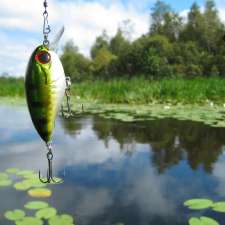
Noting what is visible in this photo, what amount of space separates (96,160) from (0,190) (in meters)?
1.43

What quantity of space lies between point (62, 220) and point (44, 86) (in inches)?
70.2

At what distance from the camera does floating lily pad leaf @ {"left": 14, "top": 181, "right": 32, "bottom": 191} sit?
11.8 feet

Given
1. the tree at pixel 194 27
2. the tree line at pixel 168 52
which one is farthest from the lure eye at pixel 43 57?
the tree at pixel 194 27

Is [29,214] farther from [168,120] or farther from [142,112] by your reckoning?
[142,112]

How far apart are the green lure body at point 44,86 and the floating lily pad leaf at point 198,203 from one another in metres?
2.10

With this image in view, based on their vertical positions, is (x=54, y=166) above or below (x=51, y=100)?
below

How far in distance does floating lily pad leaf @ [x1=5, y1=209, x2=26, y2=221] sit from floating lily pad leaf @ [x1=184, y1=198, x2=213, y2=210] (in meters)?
1.31

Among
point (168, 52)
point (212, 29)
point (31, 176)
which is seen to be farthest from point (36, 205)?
point (212, 29)

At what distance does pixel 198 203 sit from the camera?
3.23m

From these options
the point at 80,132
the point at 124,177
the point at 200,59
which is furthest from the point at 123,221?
the point at 200,59

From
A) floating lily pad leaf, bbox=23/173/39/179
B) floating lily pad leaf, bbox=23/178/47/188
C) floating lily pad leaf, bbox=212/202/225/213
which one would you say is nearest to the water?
floating lily pad leaf, bbox=212/202/225/213

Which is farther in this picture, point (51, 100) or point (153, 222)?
point (153, 222)

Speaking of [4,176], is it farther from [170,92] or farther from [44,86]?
[170,92]

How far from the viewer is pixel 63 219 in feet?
9.55
